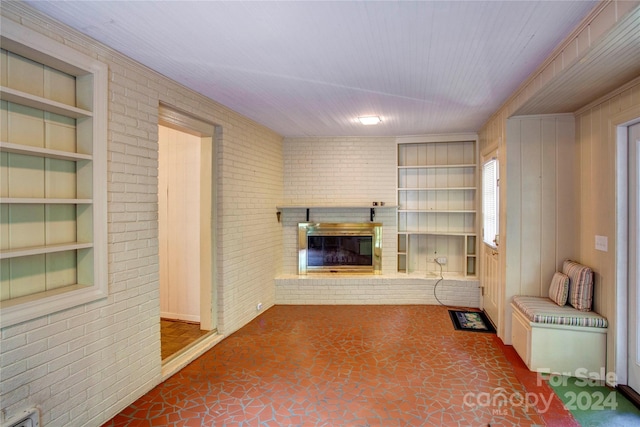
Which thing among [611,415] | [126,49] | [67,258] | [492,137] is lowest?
[611,415]

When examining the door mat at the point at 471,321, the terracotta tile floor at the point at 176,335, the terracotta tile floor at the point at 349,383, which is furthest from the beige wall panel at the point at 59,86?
the door mat at the point at 471,321

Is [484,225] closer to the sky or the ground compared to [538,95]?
closer to the ground

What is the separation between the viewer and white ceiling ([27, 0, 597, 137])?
1.84 metres

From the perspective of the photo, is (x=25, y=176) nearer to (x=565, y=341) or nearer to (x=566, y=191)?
(x=565, y=341)

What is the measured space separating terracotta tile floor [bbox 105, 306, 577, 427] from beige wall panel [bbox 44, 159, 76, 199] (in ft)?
5.25

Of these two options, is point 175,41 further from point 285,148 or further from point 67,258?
point 285,148

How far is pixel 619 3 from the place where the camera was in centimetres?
163

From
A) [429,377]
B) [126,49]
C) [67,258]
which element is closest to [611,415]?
[429,377]

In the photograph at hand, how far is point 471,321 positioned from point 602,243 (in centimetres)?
181

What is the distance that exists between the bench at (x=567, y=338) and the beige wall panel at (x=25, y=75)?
13.6 feet

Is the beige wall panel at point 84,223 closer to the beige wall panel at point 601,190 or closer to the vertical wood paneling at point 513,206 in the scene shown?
the vertical wood paneling at point 513,206

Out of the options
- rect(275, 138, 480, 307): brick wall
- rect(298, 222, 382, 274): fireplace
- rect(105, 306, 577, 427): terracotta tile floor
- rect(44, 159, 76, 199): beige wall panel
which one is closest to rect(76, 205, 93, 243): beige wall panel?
rect(44, 159, 76, 199): beige wall panel

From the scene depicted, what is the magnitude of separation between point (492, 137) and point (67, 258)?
14.5 ft

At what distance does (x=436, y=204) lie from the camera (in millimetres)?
5188
